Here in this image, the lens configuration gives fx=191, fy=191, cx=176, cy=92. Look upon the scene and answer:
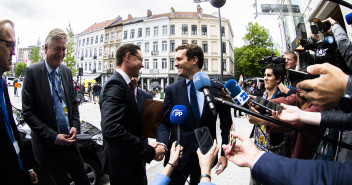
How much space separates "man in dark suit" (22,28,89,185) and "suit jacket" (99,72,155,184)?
1.71 ft

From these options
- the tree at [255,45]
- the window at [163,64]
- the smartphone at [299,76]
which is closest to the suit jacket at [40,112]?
the smartphone at [299,76]

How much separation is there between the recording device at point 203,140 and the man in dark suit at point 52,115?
5.32 ft

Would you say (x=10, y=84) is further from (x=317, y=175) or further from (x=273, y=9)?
(x=317, y=175)

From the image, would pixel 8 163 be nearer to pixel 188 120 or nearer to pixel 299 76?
pixel 188 120

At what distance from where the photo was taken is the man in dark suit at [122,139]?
165 centimetres

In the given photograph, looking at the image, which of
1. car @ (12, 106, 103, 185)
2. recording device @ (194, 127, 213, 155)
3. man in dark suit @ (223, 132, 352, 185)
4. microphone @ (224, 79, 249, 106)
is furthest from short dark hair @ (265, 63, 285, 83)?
car @ (12, 106, 103, 185)

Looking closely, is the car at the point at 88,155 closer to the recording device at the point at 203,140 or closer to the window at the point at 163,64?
the recording device at the point at 203,140

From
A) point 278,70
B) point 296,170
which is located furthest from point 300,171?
point 278,70

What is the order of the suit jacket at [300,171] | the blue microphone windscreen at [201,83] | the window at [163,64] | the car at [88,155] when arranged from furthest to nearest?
1. the window at [163,64]
2. the car at [88,155]
3. the blue microphone windscreen at [201,83]
4. the suit jacket at [300,171]

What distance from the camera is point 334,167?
0.71m

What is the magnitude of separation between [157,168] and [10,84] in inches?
1875

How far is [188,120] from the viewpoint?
1.97 m

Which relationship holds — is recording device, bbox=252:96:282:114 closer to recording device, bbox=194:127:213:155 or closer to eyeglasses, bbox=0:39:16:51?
recording device, bbox=194:127:213:155

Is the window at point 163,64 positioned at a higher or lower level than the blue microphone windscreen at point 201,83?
higher
